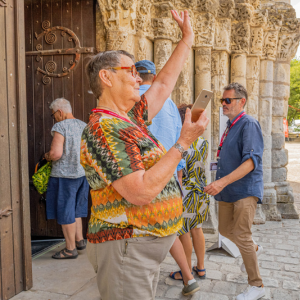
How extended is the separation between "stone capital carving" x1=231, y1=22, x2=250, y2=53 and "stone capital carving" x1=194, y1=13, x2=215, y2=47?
84 centimetres

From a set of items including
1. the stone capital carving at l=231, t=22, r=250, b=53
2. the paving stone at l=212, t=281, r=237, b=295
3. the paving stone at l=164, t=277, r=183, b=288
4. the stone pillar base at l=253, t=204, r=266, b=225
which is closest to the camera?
the paving stone at l=212, t=281, r=237, b=295

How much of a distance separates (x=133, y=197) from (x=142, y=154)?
211mm

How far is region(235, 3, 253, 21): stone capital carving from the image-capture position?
591 centimetres

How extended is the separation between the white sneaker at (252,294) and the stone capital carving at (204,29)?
11.9ft

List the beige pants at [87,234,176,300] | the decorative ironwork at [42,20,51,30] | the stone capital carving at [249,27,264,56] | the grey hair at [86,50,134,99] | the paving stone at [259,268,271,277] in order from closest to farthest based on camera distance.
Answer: the beige pants at [87,234,176,300] → the grey hair at [86,50,134,99] → the paving stone at [259,268,271,277] → the decorative ironwork at [42,20,51,30] → the stone capital carving at [249,27,264,56]

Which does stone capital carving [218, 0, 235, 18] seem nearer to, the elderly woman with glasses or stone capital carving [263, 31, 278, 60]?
stone capital carving [263, 31, 278, 60]

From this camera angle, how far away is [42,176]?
397cm

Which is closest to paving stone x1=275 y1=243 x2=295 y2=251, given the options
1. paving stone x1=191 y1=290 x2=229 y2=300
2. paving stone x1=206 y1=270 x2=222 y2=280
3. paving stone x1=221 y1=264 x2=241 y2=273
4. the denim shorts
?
paving stone x1=221 y1=264 x2=241 y2=273

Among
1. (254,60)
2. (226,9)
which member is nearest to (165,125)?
(226,9)

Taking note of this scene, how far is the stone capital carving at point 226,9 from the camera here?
5.58 m

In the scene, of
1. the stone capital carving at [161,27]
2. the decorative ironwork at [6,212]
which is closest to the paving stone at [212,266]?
the decorative ironwork at [6,212]

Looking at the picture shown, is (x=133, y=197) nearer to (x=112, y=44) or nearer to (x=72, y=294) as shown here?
(x=72, y=294)

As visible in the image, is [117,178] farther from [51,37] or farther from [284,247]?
[284,247]

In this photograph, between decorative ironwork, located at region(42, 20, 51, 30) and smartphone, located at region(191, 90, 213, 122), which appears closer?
smartphone, located at region(191, 90, 213, 122)
